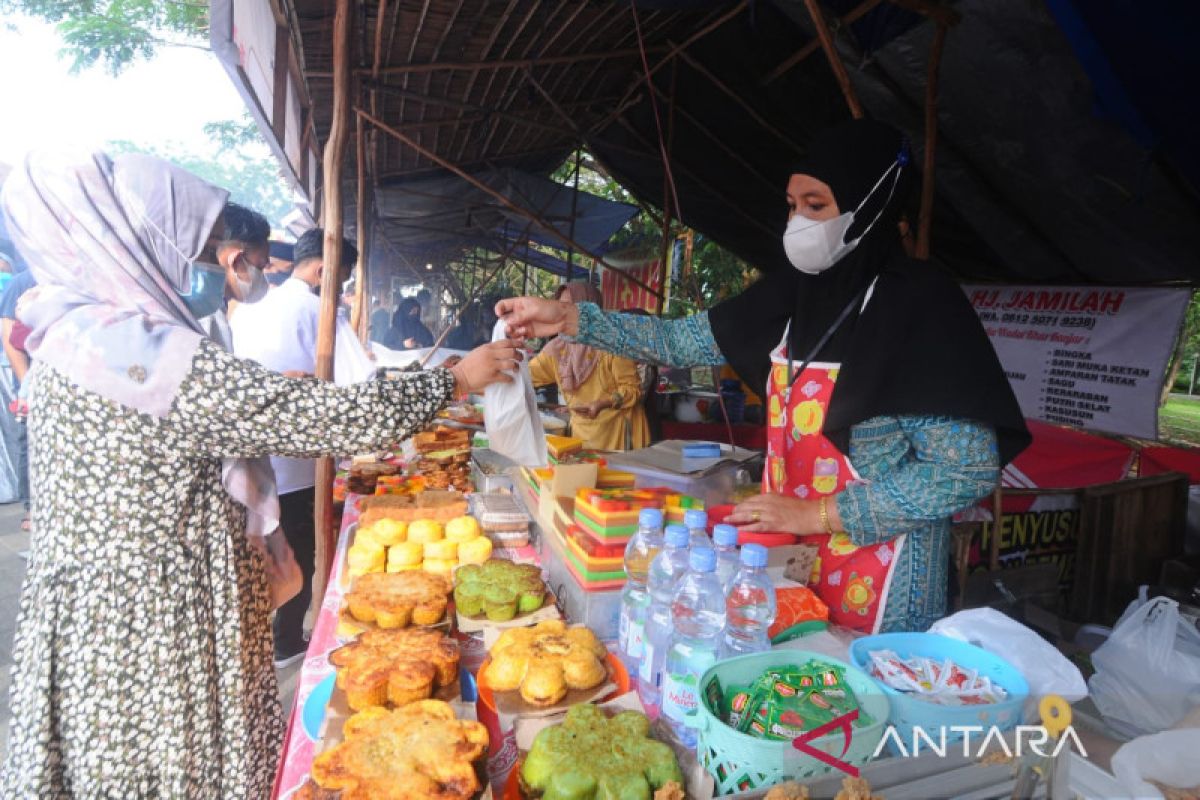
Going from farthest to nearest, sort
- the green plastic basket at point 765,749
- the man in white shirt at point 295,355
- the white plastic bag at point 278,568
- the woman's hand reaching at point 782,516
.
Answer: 1. the man in white shirt at point 295,355
2. the white plastic bag at point 278,568
3. the woman's hand reaching at point 782,516
4. the green plastic basket at point 765,749

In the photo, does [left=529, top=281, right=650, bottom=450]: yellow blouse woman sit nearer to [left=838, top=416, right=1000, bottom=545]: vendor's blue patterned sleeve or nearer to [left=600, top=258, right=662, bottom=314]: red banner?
[left=838, top=416, right=1000, bottom=545]: vendor's blue patterned sleeve

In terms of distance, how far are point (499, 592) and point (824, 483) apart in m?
1.05

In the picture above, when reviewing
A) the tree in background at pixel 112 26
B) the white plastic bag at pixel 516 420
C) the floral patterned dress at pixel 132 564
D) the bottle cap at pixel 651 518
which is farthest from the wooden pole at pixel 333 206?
the tree in background at pixel 112 26

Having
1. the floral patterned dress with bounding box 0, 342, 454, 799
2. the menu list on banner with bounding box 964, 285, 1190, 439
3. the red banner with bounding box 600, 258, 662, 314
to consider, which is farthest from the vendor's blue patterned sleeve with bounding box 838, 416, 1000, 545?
the red banner with bounding box 600, 258, 662, 314

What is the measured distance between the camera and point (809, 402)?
193 cm

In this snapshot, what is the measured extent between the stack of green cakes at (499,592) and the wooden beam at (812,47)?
3.31 meters

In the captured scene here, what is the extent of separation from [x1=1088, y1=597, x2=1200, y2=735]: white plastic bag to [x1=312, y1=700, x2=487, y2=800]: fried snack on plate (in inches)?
76.1

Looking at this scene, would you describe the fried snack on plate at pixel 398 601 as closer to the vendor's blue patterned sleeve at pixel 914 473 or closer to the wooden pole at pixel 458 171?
the vendor's blue patterned sleeve at pixel 914 473

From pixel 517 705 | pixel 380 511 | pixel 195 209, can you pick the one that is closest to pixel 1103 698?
pixel 517 705

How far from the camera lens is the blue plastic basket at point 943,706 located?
1.07 meters

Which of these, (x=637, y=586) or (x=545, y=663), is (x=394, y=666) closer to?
(x=545, y=663)

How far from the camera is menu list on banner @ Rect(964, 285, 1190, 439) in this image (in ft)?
14.2

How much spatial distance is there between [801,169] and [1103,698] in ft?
6.61

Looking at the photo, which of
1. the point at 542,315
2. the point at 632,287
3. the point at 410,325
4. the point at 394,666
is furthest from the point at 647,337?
the point at 410,325
